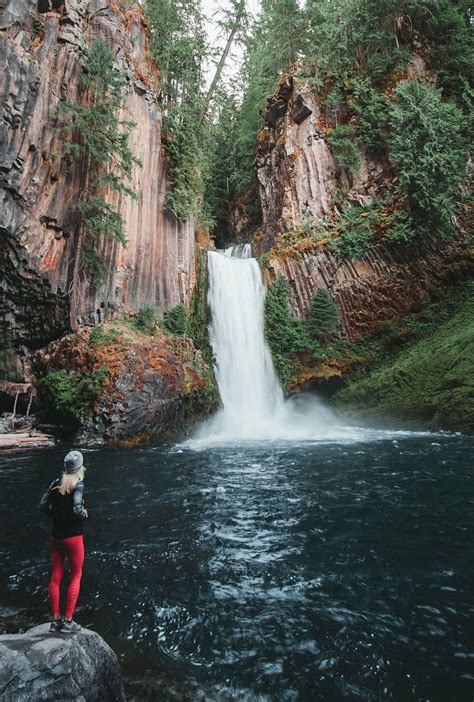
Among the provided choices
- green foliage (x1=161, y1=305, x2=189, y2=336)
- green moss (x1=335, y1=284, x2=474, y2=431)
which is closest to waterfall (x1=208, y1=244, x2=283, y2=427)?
green foliage (x1=161, y1=305, x2=189, y2=336)

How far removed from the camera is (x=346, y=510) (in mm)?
6723

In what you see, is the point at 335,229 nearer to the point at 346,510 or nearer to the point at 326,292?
the point at 326,292

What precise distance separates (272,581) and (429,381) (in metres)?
13.0

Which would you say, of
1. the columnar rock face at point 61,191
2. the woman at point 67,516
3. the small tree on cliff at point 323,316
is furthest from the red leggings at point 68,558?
the small tree on cliff at point 323,316

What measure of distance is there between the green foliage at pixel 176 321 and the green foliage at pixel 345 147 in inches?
480

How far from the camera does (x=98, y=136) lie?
1570 centimetres

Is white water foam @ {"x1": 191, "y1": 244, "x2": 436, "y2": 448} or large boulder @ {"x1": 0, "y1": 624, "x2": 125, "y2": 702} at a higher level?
white water foam @ {"x1": 191, "y1": 244, "x2": 436, "y2": 448}

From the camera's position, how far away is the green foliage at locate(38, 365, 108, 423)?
13.4 metres

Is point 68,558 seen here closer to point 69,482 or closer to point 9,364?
point 69,482

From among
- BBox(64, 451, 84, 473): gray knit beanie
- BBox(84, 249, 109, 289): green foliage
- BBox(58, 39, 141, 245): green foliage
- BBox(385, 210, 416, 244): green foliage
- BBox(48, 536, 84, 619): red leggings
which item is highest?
BBox(58, 39, 141, 245): green foliage


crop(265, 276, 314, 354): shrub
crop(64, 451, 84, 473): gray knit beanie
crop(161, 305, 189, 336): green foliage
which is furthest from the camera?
crop(265, 276, 314, 354): shrub

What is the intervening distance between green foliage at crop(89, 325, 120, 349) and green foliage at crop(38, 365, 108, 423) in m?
1.22

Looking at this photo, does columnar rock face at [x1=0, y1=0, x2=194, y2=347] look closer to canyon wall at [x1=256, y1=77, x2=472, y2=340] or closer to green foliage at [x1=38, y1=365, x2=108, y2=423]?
green foliage at [x1=38, y1=365, x2=108, y2=423]

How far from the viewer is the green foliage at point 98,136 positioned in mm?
15430
